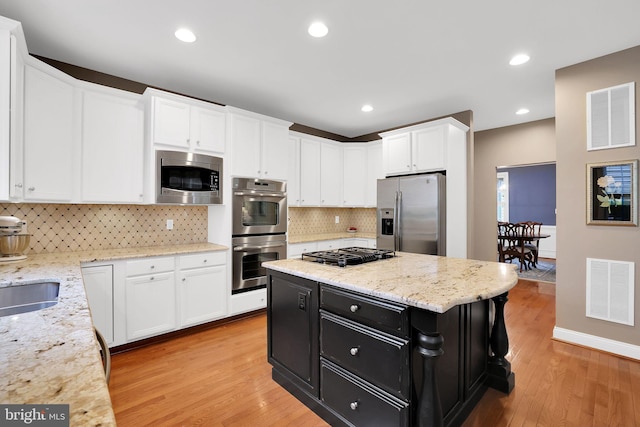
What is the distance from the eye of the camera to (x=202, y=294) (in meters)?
3.26

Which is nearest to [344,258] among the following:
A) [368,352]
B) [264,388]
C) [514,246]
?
[368,352]

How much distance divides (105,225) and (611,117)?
5.07 meters

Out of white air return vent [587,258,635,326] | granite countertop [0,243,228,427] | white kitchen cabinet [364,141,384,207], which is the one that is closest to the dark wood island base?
granite countertop [0,243,228,427]

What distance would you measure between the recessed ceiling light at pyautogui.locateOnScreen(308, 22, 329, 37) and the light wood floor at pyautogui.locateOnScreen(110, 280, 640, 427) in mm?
2785

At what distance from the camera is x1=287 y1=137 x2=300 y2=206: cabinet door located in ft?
14.4

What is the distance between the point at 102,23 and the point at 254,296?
2989 millimetres

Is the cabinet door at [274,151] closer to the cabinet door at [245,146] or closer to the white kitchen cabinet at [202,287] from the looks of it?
the cabinet door at [245,146]

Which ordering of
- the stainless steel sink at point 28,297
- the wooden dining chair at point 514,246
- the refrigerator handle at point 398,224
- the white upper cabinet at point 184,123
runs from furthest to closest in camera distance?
1. the wooden dining chair at point 514,246
2. the refrigerator handle at point 398,224
3. the white upper cabinet at point 184,123
4. the stainless steel sink at point 28,297

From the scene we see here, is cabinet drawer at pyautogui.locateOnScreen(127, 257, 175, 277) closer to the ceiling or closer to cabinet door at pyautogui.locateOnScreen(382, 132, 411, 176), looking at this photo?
the ceiling

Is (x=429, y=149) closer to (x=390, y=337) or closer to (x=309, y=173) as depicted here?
(x=309, y=173)

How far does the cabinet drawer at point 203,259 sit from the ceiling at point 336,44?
6.24ft

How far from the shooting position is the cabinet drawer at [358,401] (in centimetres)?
150

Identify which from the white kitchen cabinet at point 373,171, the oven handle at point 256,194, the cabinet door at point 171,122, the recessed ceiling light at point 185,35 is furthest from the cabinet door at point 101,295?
the white kitchen cabinet at point 373,171

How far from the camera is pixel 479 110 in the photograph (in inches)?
166
